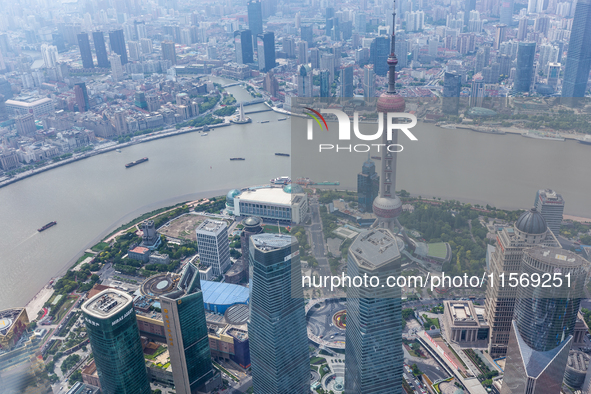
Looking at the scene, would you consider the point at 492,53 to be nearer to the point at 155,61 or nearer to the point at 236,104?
the point at 236,104

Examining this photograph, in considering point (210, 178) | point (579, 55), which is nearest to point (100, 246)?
point (210, 178)

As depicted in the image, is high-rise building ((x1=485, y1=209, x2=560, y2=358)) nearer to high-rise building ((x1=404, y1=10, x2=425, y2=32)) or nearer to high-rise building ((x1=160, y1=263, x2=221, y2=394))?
high-rise building ((x1=160, y1=263, x2=221, y2=394))

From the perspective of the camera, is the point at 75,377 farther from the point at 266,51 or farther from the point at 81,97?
the point at 266,51

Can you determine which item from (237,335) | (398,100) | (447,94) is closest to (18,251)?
(237,335)

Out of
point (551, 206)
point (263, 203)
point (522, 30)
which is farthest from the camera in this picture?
point (522, 30)

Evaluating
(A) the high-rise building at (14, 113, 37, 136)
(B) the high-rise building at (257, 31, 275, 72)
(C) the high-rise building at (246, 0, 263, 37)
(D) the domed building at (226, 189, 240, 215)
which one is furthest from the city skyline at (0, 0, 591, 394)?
(C) the high-rise building at (246, 0, 263, 37)

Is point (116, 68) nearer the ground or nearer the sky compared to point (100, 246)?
nearer the sky
